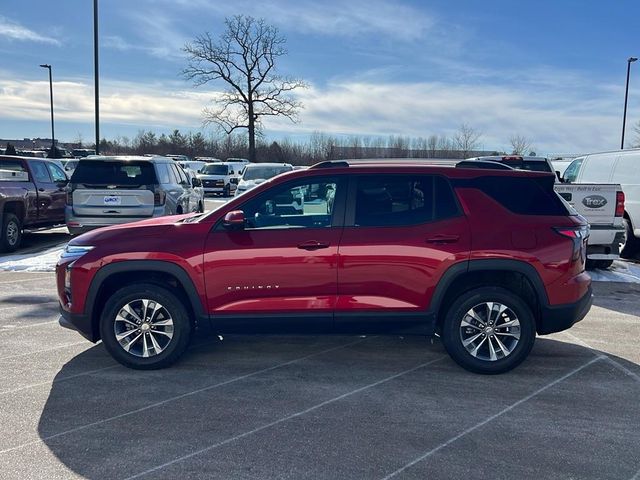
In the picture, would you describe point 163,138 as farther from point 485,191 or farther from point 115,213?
A: point 485,191

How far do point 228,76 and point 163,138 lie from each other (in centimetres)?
3011

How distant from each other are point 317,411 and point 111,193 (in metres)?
7.19

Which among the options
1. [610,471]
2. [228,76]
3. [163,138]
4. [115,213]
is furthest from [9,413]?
[163,138]

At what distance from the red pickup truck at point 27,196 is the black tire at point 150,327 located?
7427 millimetres

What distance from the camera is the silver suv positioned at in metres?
9.97

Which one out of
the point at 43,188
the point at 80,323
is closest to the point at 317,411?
the point at 80,323

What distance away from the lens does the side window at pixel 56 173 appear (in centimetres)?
1281

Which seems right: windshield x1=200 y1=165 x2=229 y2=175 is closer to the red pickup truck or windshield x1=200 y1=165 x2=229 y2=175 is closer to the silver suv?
the red pickup truck

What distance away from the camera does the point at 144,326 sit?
4863mm

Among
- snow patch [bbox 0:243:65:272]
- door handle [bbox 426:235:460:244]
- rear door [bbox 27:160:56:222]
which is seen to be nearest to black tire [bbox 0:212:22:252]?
snow patch [bbox 0:243:65:272]

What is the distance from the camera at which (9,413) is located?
13.4 ft

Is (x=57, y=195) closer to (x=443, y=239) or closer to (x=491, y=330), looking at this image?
(x=443, y=239)

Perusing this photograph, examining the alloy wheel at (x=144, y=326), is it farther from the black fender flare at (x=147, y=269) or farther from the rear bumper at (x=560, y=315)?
the rear bumper at (x=560, y=315)

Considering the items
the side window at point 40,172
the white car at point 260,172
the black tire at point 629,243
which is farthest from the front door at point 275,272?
the white car at point 260,172
